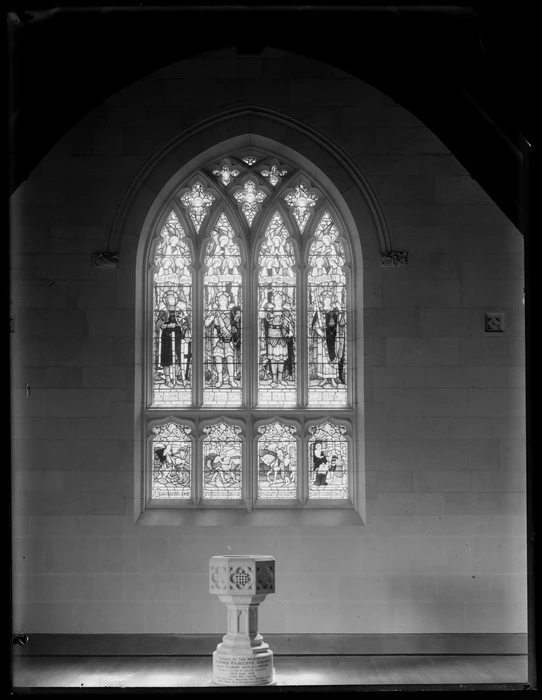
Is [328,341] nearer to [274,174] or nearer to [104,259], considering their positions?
[274,174]

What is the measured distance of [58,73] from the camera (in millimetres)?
3621

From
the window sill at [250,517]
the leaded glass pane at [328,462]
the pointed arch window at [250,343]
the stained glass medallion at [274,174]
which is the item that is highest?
the stained glass medallion at [274,174]

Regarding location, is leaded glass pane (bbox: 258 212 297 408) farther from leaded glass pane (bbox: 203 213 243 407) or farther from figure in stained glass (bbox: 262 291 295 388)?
leaded glass pane (bbox: 203 213 243 407)

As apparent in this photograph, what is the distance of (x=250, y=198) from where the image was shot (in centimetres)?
814

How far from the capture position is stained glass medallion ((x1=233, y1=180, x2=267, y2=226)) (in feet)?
26.7

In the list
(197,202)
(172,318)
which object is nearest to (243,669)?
(172,318)

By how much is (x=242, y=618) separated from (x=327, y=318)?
282cm

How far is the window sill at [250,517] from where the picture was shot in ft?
24.7

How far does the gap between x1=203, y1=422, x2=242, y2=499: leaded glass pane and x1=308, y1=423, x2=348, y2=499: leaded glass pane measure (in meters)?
0.59

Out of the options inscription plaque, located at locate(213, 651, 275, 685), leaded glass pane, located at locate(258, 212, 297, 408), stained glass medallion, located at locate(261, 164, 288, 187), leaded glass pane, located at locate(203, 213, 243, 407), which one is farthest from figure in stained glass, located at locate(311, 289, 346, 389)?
inscription plaque, located at locate(213, 651, 275, 685)

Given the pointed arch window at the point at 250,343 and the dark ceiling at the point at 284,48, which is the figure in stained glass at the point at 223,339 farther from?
the dark ceiling at the point at 284,48

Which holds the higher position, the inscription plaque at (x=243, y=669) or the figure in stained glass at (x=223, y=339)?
the figure in stained glass at (x=223, y=339)

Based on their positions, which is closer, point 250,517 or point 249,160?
point 250,517

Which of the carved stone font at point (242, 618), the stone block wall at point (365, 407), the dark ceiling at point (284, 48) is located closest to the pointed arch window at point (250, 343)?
the stone block wall at point (365, 407)
